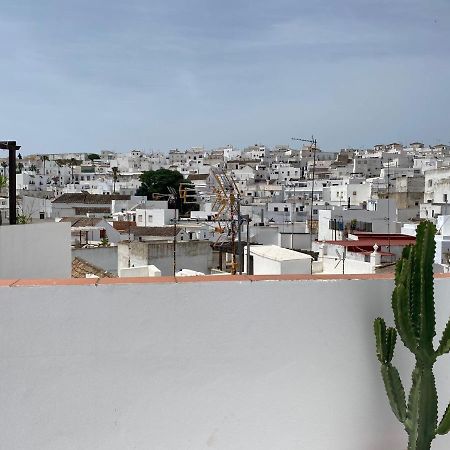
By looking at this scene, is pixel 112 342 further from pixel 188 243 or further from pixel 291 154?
pixel 291 154

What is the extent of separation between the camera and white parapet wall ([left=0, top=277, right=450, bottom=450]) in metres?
3.28

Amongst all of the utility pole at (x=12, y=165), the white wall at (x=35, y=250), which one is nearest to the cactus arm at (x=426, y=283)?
the white wall at (x=35, y=250)

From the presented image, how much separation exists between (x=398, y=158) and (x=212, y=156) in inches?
1606

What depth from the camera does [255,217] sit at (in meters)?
36.0

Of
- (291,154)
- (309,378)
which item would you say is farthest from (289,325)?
(291,154)

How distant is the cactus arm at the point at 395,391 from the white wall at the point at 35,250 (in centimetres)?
359

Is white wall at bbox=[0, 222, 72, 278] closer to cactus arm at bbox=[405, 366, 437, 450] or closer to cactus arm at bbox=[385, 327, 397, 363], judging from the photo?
cactus arm at bbox=[385, 327, 397, 363]

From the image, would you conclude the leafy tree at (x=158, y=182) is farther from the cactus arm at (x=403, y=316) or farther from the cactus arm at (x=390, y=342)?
the cactus arm at (x=403, y=316)

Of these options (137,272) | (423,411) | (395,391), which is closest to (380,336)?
(395,391)

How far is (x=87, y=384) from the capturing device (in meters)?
3.34

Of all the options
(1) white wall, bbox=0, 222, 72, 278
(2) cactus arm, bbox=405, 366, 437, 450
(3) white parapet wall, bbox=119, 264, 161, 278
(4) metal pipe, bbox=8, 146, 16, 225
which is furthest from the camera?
(3) white parapet wall, bbox=119, 264, 161, 278

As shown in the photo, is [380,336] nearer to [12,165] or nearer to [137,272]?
[12,165]

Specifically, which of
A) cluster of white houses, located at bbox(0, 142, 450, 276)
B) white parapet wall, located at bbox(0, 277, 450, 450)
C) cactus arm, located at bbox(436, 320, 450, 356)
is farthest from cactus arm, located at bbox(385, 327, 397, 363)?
cluster of white houses, located at bbox(0, 142, 450, 276)

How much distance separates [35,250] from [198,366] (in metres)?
3.07
